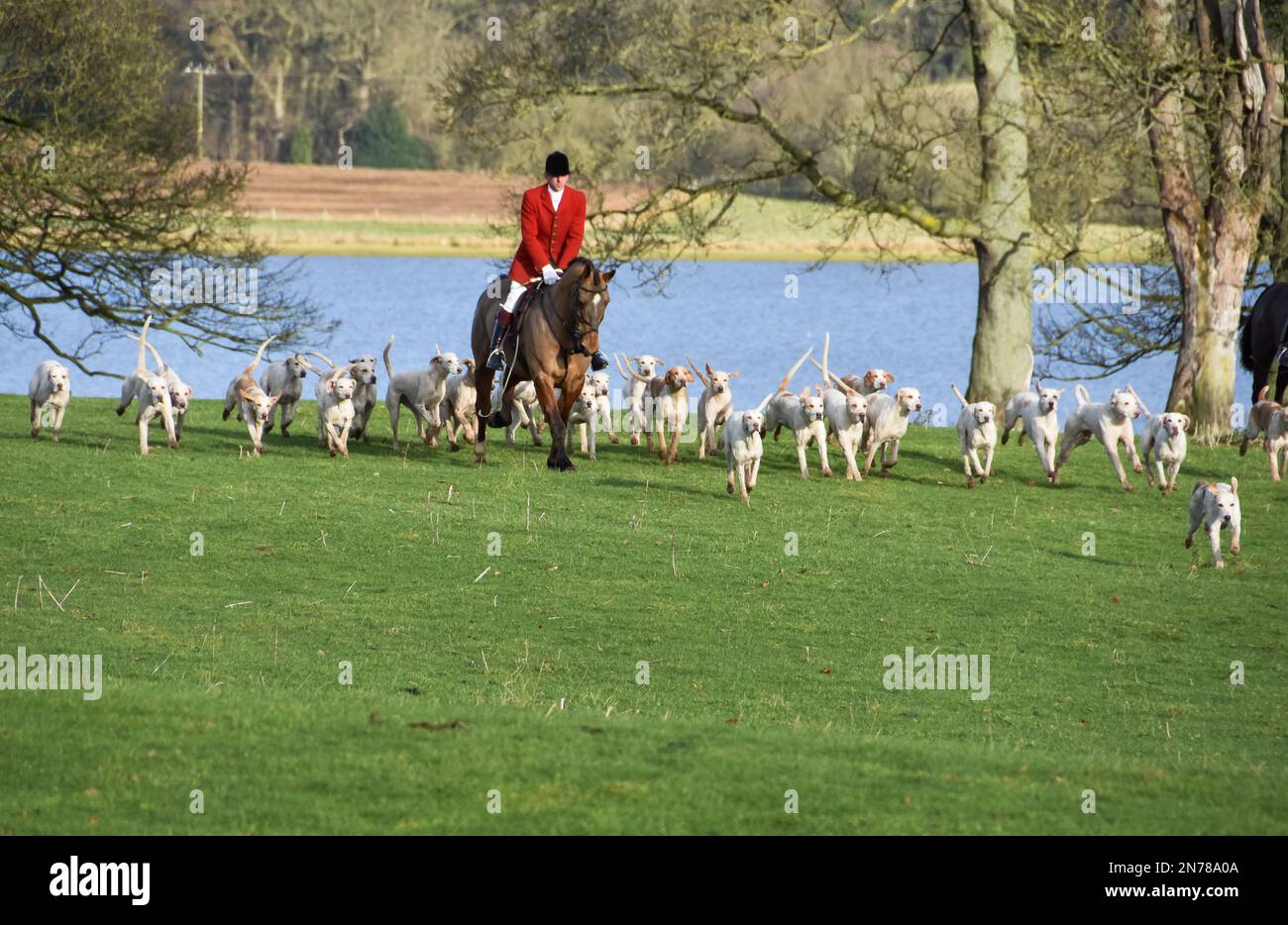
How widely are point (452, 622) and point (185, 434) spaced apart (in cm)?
811

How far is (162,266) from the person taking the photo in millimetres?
24312

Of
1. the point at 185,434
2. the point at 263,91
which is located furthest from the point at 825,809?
the point at 263,91

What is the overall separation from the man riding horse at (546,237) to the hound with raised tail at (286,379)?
6.53 feet

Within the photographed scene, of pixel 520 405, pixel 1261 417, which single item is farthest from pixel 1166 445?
pixel 520 405

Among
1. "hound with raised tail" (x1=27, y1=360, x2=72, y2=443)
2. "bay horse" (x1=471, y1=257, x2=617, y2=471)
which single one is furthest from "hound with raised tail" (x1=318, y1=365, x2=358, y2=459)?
"hound with raised tail" (x1=27, y1=360, x2=72, y2=443)

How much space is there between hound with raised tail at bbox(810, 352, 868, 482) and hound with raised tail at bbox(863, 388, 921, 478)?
130 mm

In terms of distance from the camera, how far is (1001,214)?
21359 millimetres

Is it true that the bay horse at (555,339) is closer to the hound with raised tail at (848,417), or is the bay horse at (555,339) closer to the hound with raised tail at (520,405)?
the hound with raised tail at (520,405)

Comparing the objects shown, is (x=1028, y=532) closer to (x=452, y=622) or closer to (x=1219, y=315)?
(x=452, y=622)

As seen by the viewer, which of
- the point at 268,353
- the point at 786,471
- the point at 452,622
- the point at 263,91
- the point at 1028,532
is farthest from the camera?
the point at 263,91

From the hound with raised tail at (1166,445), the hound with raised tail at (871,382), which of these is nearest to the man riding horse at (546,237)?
the hound with raised tail at (871,382)

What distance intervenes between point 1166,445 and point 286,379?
28.5ft

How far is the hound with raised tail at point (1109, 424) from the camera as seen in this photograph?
15.8 m
